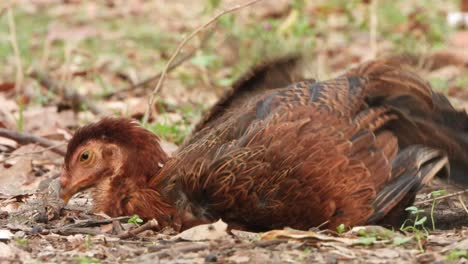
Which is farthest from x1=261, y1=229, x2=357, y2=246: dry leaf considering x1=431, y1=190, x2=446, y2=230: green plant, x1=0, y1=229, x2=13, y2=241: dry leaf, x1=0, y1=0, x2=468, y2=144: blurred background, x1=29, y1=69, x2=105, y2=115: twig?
x1=29, y1=69, x2=105, y2=115: twig

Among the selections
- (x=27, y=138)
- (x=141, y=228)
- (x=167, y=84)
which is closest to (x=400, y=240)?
(x=141, y=228)

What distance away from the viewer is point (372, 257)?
3.76 metres

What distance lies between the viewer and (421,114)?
484 centimetres

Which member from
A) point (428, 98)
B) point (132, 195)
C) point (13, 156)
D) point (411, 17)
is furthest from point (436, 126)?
point (411, 17)

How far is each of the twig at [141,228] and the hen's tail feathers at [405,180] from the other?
93 centimetres

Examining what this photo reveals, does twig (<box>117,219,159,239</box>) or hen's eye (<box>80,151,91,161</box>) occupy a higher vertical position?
hen's eye (<box>80,151,91,161</box>)

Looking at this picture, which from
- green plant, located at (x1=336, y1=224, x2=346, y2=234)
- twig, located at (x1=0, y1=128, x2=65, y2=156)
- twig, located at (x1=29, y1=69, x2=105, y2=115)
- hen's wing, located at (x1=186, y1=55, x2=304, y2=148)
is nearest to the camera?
green plant, located at (x1=336, y1=224, x2=346, y2=234)

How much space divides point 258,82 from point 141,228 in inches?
57.2

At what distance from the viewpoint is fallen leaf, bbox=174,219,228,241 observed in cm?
400

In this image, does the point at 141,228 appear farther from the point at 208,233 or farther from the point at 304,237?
the point at 304,237

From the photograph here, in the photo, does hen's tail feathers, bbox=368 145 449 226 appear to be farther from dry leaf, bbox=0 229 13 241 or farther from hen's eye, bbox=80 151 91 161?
dry leaf, bbox=0 229 13 241

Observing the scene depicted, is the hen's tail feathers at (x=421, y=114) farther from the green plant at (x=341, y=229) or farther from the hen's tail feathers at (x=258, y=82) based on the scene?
the green plant at (x=341, y=229)

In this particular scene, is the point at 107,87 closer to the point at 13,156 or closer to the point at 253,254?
the point at 13,156

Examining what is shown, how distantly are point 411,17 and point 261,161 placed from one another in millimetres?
6016
